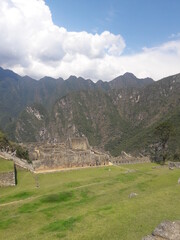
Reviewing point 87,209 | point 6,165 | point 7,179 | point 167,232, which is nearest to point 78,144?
point 6,165

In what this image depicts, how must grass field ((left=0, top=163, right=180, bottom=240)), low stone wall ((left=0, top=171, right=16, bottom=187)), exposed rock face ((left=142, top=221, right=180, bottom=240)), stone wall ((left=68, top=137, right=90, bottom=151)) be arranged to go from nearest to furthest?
1. exposed rock face ((left=142, top=221, right=180, bottom=240))
2. grass field ((left=0, top=163, right=180, bottom=240))
3. low stone wall ((left=0, top=171, right=16, bottom=187))
4. stone wall ((left=68, top=137, right=90, bottom=151))

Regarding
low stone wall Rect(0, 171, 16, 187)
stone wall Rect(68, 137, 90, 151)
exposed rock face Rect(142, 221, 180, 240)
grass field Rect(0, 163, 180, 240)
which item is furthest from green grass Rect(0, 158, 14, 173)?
stone wall Rect(68, 137, 90, 151)

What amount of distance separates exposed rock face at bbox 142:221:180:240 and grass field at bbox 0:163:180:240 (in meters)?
1.03

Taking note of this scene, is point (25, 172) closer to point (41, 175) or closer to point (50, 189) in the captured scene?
point (41, 175)

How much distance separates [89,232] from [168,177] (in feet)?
39.2

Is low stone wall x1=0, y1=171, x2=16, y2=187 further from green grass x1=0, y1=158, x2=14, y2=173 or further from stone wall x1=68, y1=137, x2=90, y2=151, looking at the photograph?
stone wall x1=68, y1=137, x2=90, y2=151

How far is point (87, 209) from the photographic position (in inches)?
555

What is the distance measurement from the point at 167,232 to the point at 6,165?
18.9m

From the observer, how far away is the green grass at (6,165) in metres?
23.5

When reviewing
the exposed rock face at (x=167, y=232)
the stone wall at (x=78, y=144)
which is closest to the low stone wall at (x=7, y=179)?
the exposed rock face at (x=167, y=232)

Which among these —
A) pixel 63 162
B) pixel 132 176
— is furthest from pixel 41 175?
pixel 132 176

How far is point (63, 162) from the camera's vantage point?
101ft

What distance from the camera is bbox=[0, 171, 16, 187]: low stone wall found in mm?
22219

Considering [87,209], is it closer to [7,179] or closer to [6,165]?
[7,179]
